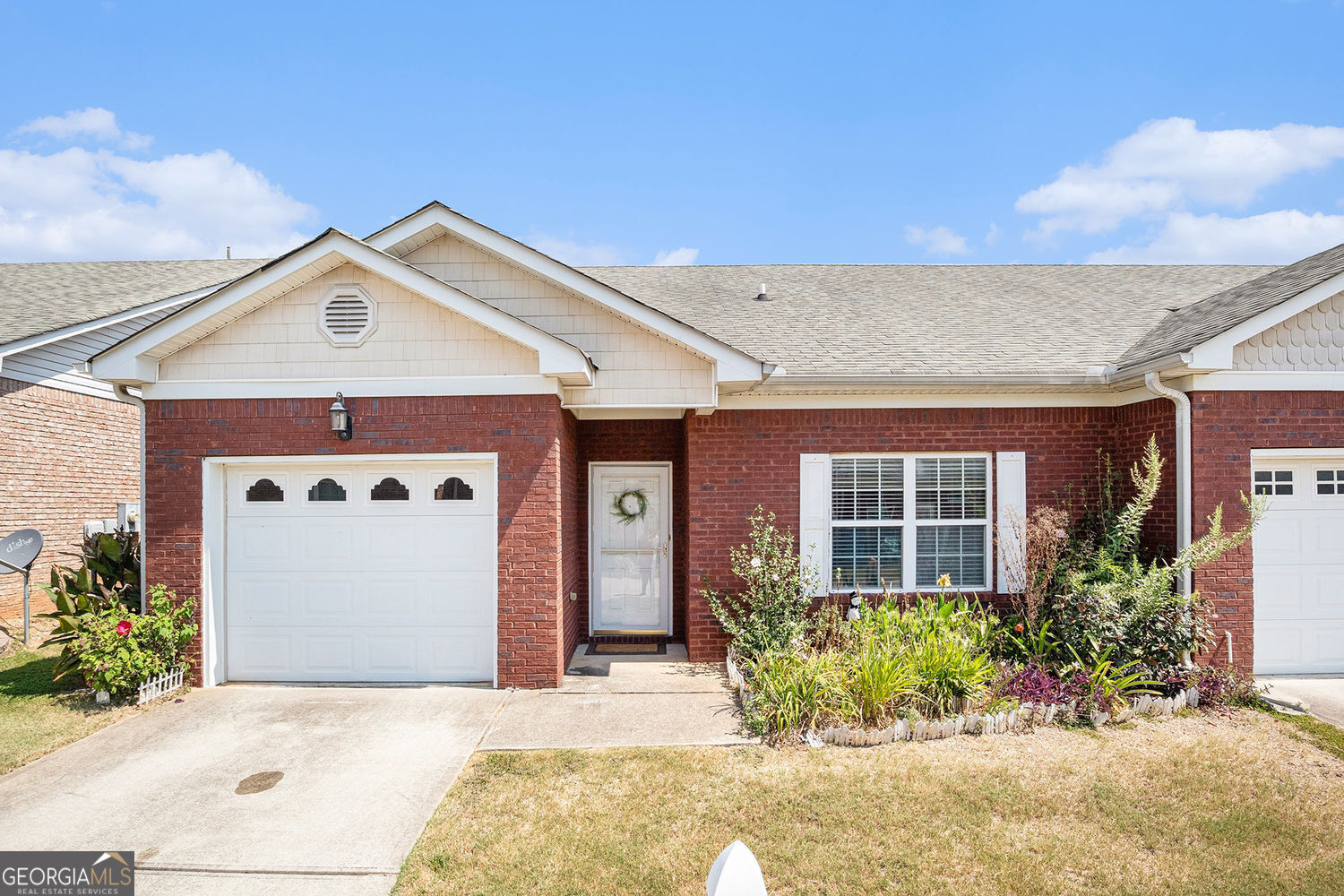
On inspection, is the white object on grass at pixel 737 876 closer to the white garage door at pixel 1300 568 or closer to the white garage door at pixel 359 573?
the white garage door at pixel 359 573

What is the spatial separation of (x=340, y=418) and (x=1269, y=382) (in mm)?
9563

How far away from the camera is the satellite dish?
8906 mm

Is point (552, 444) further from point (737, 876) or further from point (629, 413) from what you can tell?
point (737, 876)

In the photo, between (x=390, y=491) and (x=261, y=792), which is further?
(x=390, y=491)

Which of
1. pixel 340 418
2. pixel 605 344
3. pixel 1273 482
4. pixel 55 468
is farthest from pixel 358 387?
pixel 1273 482

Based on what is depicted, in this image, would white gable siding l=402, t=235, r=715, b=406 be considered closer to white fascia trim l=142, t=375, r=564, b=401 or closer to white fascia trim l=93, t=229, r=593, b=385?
white fascia trim l=142, t=375, r=564, b=401

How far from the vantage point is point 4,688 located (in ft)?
23.4

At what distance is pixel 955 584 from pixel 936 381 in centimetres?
251

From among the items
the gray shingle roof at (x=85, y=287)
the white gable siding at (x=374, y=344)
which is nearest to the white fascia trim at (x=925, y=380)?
the white gable siding at (x=374, y=344)

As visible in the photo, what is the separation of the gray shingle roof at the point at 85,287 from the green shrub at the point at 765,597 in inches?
425

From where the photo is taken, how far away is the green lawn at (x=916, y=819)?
3.92m

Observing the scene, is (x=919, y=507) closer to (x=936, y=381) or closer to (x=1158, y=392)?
(x=936, y=381)

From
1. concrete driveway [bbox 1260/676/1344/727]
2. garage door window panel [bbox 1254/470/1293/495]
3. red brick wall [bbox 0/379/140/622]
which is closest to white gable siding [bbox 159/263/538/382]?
red brick wall [bbox 0/379/140/622]

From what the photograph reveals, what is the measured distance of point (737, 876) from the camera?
2004 millimetres
